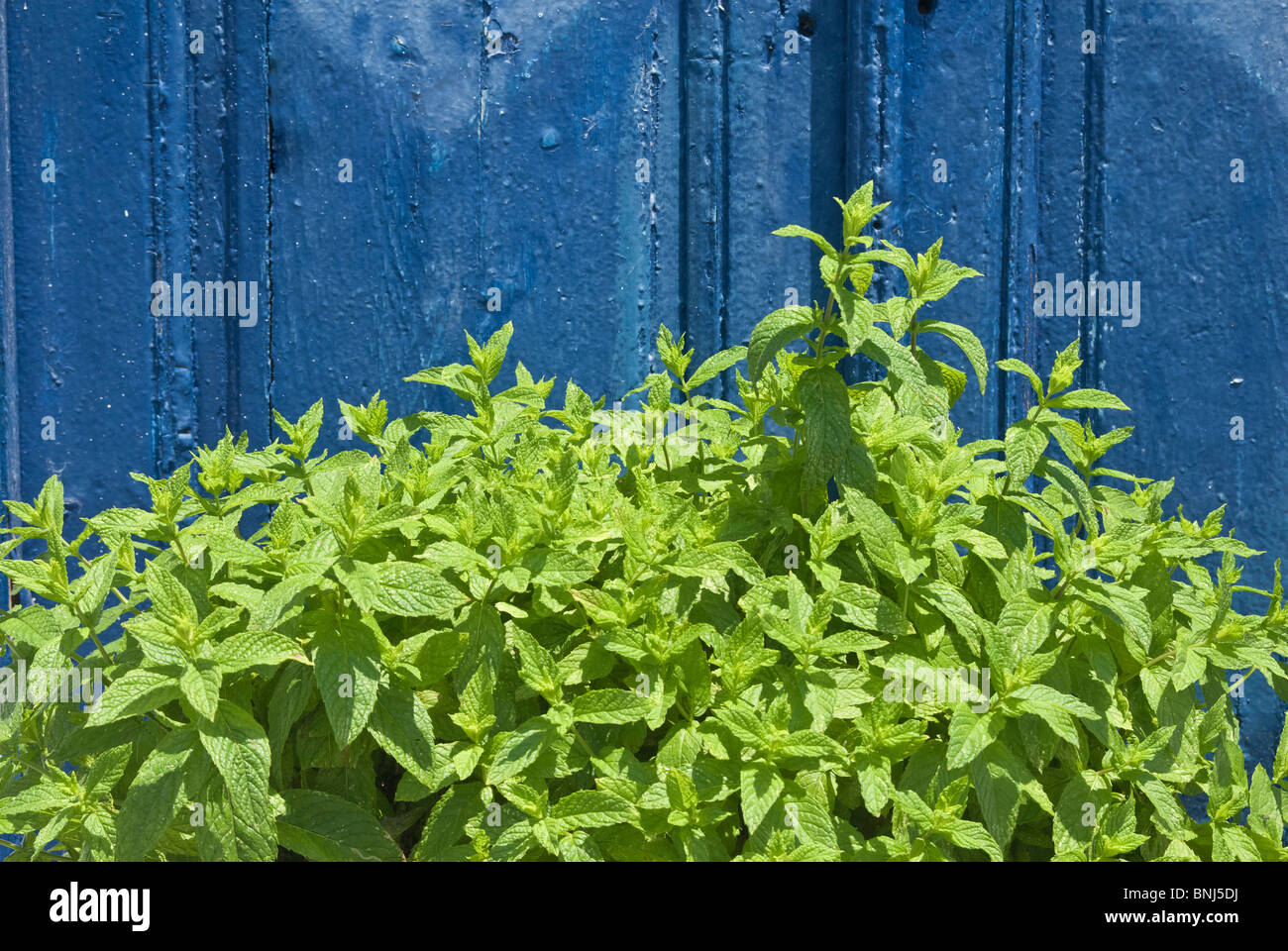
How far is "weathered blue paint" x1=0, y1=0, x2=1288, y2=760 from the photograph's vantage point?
248cm

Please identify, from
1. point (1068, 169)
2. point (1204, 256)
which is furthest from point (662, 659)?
point (1204, 256)

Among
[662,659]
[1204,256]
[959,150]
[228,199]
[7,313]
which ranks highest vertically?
[959,150]

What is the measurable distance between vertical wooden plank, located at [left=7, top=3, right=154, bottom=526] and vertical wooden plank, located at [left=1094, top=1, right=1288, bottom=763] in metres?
2.43

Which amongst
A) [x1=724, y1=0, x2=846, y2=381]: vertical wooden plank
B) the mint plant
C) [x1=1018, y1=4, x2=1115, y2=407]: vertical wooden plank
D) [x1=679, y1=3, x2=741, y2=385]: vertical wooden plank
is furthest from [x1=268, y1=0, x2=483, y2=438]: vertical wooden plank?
[x1=1018, y1=4, x2=1115, y2=407]: vertical wooden plank

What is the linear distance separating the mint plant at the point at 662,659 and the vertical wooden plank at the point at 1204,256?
962 millimetres

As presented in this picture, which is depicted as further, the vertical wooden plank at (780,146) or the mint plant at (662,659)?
the vertical wooden plank at (780,146)

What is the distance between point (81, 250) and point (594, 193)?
1262 millimetres

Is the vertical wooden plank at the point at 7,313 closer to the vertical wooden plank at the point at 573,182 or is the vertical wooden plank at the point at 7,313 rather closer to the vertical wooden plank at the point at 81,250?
the vertical wooden plank at the point at 81,250

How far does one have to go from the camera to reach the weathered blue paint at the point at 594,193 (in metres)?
2.48

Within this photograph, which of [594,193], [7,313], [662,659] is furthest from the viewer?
[594,193]

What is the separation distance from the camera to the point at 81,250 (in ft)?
8.15

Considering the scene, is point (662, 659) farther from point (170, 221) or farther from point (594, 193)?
point (170, 221)

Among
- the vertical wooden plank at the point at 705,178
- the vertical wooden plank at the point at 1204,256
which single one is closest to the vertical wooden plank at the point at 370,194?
the vertical wooden plank at the point at 705,178
